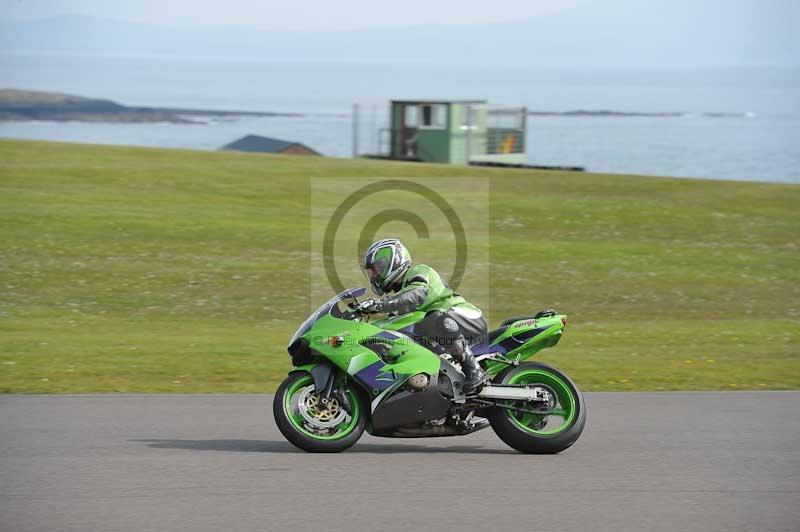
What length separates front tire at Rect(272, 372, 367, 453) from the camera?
8.27 meters

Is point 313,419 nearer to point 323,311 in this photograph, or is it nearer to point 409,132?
point 323,311

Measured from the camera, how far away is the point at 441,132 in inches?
2037

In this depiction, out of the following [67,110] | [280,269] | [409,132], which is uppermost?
[67,110]

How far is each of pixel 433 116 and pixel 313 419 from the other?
45.1 m

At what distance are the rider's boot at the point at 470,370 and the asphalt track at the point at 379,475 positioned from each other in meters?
0.52

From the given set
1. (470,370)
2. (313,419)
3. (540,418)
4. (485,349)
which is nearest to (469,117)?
(485,349)

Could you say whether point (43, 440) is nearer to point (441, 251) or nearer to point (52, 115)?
point (441, 251)

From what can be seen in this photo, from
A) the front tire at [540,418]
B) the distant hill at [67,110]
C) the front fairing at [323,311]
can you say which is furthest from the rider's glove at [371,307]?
the distant hill at [67,110]

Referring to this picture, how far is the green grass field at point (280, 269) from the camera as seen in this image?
13.1 metres

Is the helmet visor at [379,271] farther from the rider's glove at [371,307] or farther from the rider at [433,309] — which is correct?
the rider's glove at [371,307]

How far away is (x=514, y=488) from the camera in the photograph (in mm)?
7312

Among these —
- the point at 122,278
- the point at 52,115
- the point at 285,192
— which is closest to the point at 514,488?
the point at 122,278

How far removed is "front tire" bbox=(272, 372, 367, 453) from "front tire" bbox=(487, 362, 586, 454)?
107 cm

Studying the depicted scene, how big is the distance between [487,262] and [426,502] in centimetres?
1616
